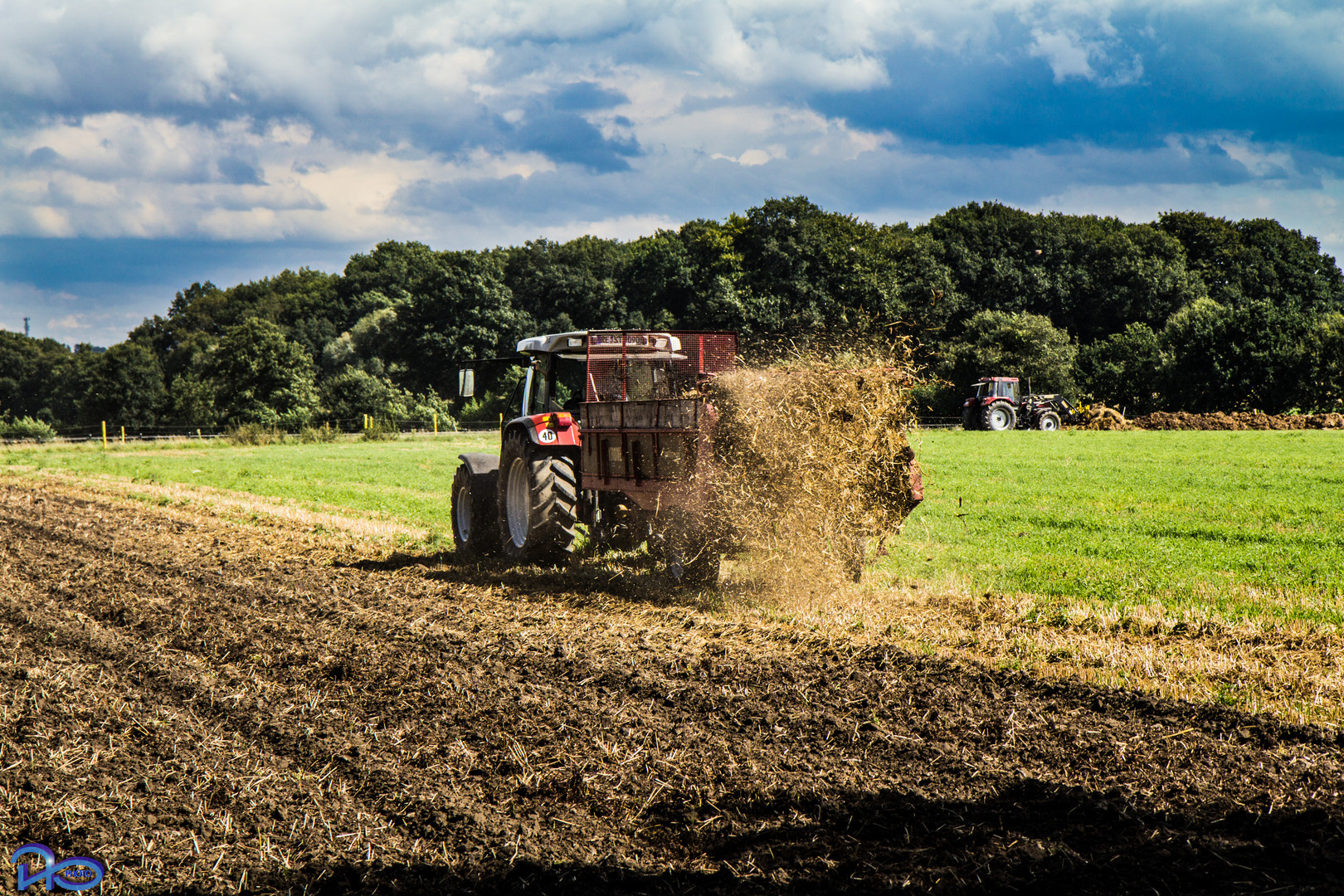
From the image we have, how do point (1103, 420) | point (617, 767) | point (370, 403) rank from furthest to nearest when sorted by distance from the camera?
point (370, 403) < point (1103, 420) < point (617, 767)

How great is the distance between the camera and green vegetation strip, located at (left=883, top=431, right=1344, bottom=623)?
7.69 m

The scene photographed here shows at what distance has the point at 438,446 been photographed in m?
39.1

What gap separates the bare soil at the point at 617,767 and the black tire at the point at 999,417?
111 feet

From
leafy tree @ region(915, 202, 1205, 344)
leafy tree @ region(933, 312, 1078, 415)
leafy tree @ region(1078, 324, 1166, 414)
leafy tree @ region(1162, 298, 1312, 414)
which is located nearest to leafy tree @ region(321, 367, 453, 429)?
leafy tree @ region(933, 312, 1078, 415)

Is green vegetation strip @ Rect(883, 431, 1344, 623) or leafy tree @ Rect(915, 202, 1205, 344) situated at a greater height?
leafy tree @ Rect(915, 202, 1205, 344)

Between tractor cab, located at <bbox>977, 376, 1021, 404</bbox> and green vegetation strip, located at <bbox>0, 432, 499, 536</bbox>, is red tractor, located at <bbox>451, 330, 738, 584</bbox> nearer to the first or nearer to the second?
green vegetation strip, located at <bbox>0, 432, 499, 536</bbox>

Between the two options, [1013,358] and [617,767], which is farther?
[1013,358]

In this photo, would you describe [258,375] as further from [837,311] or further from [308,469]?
[837,311]

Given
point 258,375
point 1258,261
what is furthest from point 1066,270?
point 258,375

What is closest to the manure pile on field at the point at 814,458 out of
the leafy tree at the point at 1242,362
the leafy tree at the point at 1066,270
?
the leafy tree at the point at 1242,362

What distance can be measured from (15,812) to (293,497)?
13638mm

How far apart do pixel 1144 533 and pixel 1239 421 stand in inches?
1262

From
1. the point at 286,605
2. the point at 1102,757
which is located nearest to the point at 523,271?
the point at 286,605

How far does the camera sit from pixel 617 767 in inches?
165
